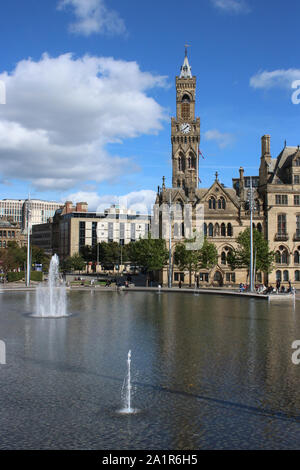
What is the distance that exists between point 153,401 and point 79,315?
20.9 m

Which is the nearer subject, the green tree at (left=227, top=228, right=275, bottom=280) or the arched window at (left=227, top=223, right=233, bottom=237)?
the green tree at (left=227, top=228, right=275, bottom=280)

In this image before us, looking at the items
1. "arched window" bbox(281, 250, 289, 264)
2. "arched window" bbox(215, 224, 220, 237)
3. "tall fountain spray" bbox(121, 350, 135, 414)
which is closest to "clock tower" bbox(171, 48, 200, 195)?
"arched window" bbox(215, 224, 220, 237)

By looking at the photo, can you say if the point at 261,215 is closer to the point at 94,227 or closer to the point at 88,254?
the point at 88,254

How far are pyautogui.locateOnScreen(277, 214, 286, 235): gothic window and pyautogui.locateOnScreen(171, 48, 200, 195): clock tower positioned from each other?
23.1 metres

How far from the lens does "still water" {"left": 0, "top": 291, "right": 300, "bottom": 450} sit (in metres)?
10.6

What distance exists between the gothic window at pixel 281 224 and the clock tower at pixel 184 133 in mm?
23065

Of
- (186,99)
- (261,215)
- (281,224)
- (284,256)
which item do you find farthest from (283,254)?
(186,99)

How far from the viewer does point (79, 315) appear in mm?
33312

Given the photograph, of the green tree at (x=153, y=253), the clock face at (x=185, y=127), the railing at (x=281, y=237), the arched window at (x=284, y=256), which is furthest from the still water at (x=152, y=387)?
the clock face at (x=185, y=127)

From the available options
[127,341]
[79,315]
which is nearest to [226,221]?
[79,315]

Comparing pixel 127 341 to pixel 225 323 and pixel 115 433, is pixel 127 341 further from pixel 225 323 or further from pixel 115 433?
pixel 115 433

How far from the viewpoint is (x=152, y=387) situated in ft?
47.2

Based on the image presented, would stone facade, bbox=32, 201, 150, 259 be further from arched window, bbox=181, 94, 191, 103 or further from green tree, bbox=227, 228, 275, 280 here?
green tree, bbox=227, 228, 275, 280
